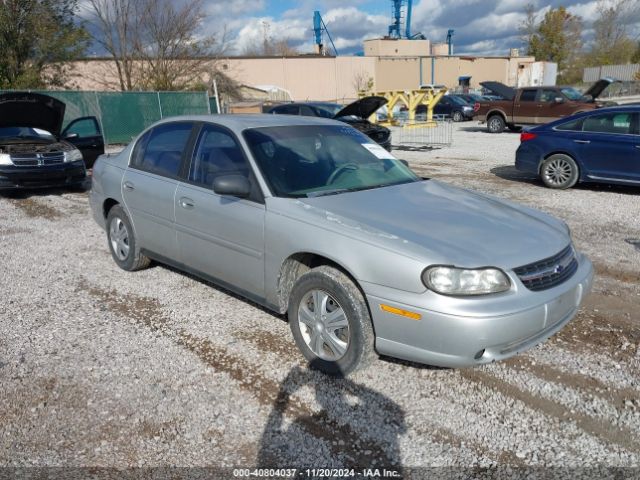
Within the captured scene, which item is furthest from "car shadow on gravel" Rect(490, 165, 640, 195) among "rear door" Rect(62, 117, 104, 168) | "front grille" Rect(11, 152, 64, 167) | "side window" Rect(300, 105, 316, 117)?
"rear door" Rect(62, 117, 104, 168)

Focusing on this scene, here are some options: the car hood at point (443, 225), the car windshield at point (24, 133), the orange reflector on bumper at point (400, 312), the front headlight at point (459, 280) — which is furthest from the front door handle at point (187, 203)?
the car windshield at point (24, 133)

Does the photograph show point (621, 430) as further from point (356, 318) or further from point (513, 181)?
point (513, 181)

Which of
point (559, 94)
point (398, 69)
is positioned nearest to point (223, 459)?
point (559, 94)

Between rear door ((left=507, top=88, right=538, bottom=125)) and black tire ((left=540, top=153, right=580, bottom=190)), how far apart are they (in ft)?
38.3

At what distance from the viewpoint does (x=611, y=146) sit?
8.75 m

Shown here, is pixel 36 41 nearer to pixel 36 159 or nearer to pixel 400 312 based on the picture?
pixel 36 159

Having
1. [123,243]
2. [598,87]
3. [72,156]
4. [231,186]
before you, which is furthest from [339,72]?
[231,186]

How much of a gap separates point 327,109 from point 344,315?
12.7 m

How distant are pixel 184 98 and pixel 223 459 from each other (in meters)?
20.6

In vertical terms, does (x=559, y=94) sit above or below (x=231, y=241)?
above

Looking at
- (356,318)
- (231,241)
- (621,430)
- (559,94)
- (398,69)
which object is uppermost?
(398,69)

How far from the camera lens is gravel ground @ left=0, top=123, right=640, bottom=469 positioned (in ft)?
8.98

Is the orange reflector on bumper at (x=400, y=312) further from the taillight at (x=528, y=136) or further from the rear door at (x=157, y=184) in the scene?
the taillight at (x=528, y=136)

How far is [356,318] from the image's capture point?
10.2 ft
